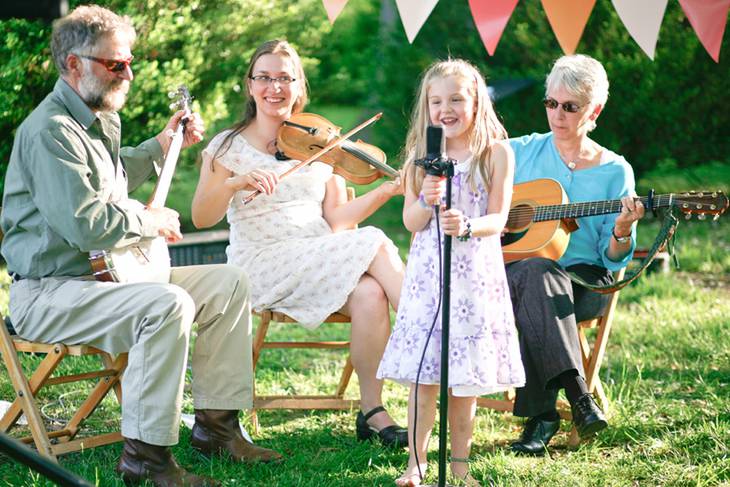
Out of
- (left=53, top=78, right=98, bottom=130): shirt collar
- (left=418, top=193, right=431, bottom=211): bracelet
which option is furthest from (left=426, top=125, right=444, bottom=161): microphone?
(left=53, top=78, right=98, bottom=130): shirt collar

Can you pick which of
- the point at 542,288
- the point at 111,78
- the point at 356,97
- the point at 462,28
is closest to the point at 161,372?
the point at 111,78

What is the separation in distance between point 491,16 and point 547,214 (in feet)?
2.53

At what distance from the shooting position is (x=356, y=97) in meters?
15.9

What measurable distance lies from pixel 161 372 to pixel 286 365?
192 centimetres

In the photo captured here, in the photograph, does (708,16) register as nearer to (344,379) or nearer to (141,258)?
(344,379)

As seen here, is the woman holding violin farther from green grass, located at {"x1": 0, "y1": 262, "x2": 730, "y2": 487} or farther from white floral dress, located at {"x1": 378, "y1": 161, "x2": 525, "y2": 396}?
white floral dress, located at {"x1": 378, "y1": 161, "x2": 525, "y2": 396}

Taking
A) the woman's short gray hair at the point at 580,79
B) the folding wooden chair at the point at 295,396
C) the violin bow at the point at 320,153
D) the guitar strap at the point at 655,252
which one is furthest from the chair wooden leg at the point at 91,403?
the woman's short gray hair at the point at 580,79

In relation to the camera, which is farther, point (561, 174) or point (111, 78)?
point (561, 174)

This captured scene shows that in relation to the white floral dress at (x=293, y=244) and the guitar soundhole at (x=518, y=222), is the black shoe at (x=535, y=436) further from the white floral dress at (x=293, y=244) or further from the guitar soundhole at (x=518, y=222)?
the white floral dress at (x=293, y=244)

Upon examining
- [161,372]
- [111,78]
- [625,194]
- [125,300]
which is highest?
[111,78]

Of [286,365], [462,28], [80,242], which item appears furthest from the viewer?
[462,28]

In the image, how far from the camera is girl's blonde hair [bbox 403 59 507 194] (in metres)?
3.11

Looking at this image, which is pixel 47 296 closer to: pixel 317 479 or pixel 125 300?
pixel 125 300

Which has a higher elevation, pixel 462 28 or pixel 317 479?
pixel 462 28
